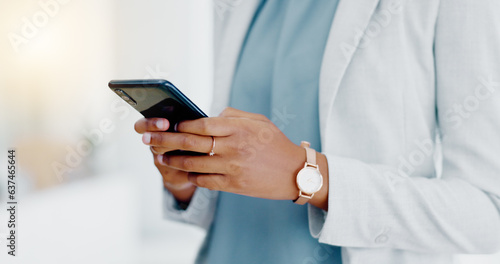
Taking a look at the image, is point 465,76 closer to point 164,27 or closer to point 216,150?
point 216,150

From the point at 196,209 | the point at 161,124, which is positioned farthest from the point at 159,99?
the point at 196,209

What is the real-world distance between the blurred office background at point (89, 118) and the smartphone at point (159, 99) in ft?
1.31

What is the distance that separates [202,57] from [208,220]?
2508 millimetres

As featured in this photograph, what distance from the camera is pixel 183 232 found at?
316cm

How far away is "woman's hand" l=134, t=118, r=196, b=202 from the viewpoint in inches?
18.2

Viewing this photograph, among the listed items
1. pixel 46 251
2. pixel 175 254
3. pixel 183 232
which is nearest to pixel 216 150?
pixel 46 251

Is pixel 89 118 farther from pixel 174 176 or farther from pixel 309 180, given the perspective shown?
pixel 309 180

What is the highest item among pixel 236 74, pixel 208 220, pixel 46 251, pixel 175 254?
pixel 236 74

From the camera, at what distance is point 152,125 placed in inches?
18.4

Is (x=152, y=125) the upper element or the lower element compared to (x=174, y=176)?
upper

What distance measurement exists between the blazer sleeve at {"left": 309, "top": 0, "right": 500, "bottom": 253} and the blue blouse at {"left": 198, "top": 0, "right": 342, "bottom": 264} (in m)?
0.11

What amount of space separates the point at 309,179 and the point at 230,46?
0.36m

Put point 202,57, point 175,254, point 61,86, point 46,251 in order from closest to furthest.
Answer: point 46,251 < point 61,86 < point 175,254 < point 202,57

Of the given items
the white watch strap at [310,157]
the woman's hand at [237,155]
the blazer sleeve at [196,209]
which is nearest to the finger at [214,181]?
the woman's hand at [237,155]
